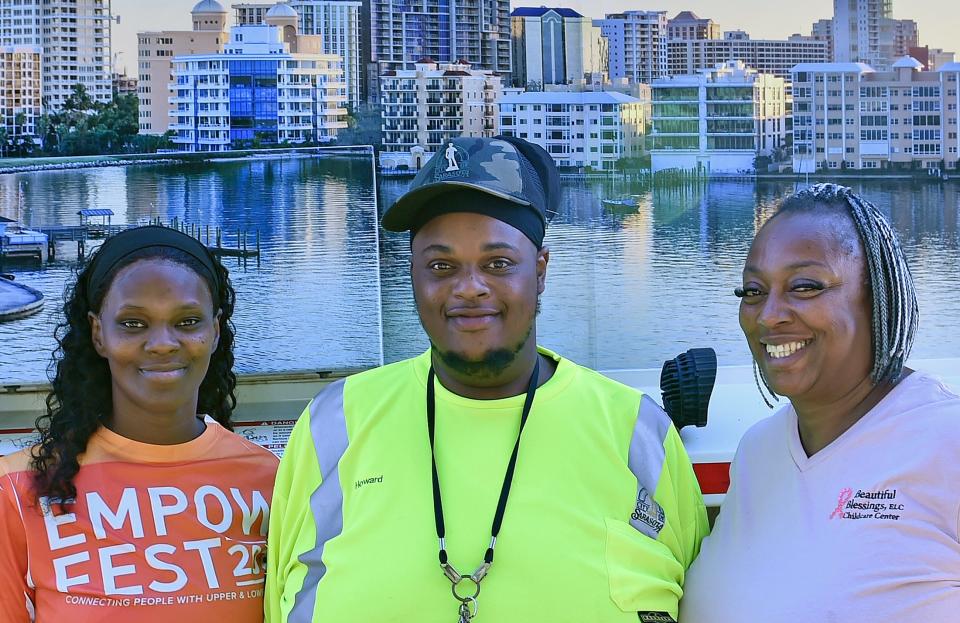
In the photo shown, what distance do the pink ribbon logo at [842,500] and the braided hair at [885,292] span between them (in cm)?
21

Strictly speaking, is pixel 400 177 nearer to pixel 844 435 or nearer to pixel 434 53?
pixel 434 53

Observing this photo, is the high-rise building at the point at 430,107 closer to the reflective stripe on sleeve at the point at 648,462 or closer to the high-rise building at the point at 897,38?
the high-rise building at the point at 897,38

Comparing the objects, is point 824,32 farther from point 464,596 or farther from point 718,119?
point 464,596

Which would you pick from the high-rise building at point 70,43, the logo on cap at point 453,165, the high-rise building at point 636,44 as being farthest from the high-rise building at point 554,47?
the logo on cap at point 453,165

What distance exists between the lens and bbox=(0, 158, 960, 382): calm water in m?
4.05

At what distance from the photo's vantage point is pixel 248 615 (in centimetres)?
220

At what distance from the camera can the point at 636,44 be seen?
4406 mm

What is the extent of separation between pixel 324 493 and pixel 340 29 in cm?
266

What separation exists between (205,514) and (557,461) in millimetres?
715

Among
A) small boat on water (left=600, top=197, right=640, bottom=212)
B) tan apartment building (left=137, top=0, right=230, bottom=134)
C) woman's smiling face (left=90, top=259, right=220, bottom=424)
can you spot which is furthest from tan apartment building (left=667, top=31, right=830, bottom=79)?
woman's smiling face (left=90, top=259, right=220, bottom=424)

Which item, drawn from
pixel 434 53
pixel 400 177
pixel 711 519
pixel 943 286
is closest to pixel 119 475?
pixel 711 519

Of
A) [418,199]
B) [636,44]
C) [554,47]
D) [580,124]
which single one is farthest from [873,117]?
[418,199]

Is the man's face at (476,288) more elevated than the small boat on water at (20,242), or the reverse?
the small boat on water at (20,242)

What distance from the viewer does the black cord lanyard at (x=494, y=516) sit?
191 centimetres
